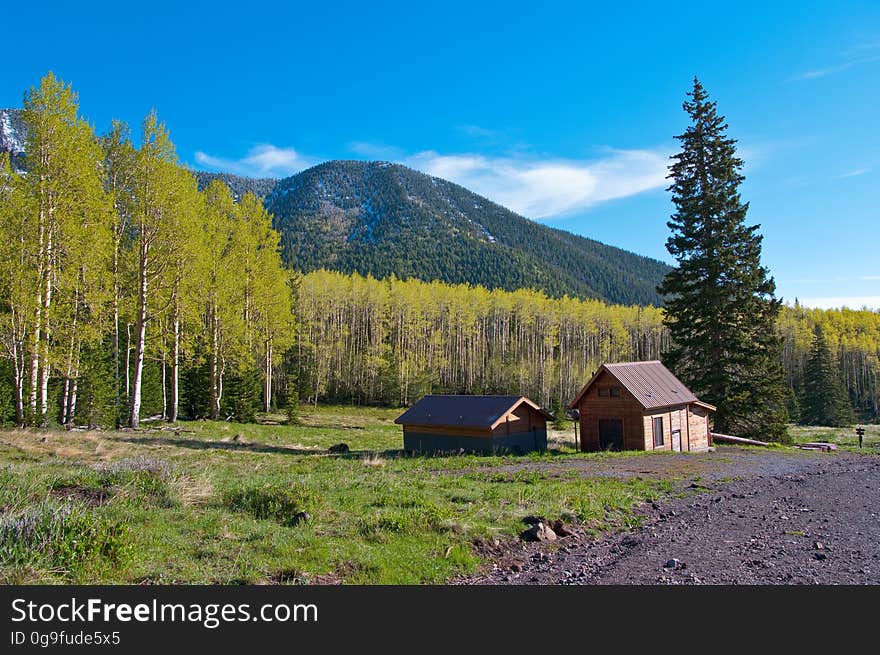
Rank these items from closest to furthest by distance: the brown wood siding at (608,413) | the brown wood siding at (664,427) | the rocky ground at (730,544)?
the rocky ground at (730,544) → the brown wood siding at (664,427) → the brown wood siding at (608,413)

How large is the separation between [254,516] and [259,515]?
0.19m

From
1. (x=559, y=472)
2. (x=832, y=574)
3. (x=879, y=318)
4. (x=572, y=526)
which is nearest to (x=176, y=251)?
(x=559, y=472)

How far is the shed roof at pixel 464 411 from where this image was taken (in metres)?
26.4

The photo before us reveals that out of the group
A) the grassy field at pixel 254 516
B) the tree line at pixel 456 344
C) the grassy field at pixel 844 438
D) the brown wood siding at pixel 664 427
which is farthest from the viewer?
the tree line at pixel 456 344

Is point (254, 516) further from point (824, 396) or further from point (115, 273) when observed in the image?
point (824, 396)

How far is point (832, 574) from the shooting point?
26.0ft

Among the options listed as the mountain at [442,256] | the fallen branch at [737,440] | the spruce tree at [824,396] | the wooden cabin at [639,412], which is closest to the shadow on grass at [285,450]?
the wooden cabin at [639,412]

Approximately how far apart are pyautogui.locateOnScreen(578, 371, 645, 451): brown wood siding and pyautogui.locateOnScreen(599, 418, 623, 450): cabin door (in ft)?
0.57

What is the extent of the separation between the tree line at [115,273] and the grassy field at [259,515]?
5.51 metres

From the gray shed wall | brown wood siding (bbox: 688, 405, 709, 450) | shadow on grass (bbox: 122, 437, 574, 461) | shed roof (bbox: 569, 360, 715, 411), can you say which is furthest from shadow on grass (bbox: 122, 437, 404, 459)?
brown wood siding (bbox: 688, 405, 709, 450)

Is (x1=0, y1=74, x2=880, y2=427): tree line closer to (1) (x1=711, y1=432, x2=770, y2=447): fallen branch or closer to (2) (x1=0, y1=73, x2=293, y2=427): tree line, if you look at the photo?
(2) (x1=0, y1=73, x2=293, y2=427): tree line

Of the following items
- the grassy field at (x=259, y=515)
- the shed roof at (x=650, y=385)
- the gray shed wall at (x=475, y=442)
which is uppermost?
the shed roof at (x=650, y=385)

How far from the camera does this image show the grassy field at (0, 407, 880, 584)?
21.9ft

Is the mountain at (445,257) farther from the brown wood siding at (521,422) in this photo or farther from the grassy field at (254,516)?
the grassy field at (254,516)
